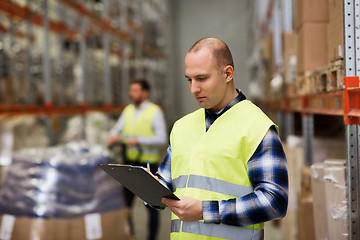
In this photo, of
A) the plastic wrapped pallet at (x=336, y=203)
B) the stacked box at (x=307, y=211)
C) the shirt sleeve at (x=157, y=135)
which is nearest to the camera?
the plastic wrapped pallet at (x=336, y=203)

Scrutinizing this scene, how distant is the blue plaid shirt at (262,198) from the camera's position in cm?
164

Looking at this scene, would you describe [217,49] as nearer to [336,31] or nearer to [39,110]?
[336,31]

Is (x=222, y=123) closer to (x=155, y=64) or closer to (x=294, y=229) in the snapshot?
(x=294, y=229)

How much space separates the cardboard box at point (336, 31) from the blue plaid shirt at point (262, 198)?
0.92 meters

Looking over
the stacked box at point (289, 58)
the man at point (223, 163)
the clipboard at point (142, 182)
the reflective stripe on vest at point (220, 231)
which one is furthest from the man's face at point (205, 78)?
the stacked box at point (289, 58)

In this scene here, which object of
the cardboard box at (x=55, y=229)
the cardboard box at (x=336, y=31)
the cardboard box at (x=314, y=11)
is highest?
the cardboard box at (x=314, y=11)

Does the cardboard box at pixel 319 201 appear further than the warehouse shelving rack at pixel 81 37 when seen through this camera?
No

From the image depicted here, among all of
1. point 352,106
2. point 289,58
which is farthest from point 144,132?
point 352,106

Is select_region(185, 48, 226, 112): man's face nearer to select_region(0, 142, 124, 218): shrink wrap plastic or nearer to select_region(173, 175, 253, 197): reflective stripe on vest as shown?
select_region(173, 175, 253, 197): reflective stripe on vest

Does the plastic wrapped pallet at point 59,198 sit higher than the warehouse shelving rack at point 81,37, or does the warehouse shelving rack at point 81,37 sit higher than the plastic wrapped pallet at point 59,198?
the warehouse shelving rack at point 81,37

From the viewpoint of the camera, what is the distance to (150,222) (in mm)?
4898

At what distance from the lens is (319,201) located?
8.80 ft

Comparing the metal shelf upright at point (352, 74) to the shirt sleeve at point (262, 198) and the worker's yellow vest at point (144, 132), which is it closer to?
the shirt sleeve at point (262, 198)

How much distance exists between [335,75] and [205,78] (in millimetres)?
1142
